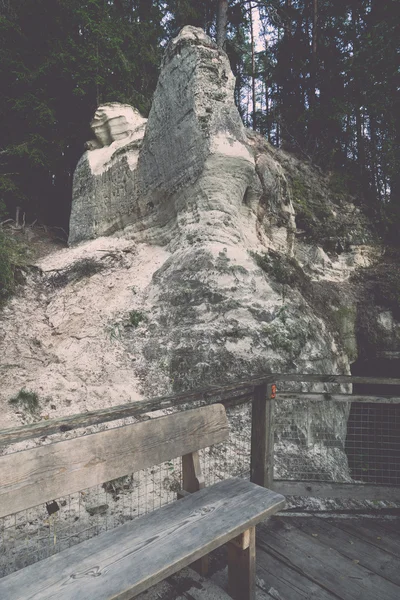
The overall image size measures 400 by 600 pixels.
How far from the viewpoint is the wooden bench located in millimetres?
1672

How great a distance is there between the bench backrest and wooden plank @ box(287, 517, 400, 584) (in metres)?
1.09

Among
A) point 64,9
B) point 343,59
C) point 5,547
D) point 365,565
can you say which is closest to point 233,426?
point 365,565

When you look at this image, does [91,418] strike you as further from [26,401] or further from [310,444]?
[310,444]

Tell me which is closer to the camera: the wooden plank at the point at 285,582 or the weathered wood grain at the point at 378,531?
the wooden plank at the point at 285,582

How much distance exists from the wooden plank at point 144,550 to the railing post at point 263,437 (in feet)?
2.37

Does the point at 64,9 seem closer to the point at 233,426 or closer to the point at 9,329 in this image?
Result: the point at 9,329

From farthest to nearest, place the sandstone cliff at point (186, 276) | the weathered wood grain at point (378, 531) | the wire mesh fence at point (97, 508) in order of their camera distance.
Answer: the sandstone cliff at point (186, 276)
the wire mesh fence at point (97, 508)
the weathered wood grain at point (378, 531)

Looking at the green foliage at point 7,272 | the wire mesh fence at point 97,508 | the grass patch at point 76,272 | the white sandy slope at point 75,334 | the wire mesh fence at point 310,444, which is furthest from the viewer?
the grass patch at point 76,272

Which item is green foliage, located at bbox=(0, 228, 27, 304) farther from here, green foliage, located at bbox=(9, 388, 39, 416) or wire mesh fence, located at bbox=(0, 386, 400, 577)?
wire mesh fence, located at bbox=(0, 386, 400, 577)

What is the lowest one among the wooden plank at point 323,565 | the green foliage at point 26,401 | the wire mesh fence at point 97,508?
the wire mesh fence at point 97,508

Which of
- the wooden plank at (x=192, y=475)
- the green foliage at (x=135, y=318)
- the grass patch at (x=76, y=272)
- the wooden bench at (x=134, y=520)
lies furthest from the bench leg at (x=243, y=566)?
the grass patch at (x=76, y=272)

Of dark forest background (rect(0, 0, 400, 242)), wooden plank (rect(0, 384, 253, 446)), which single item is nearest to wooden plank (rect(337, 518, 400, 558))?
wooden plank (rect(0, 384, 253, 446))

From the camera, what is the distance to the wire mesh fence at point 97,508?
10.7ft

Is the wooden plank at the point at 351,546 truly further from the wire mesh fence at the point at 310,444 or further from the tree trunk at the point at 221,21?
the tree trunk at the point at 221,21
